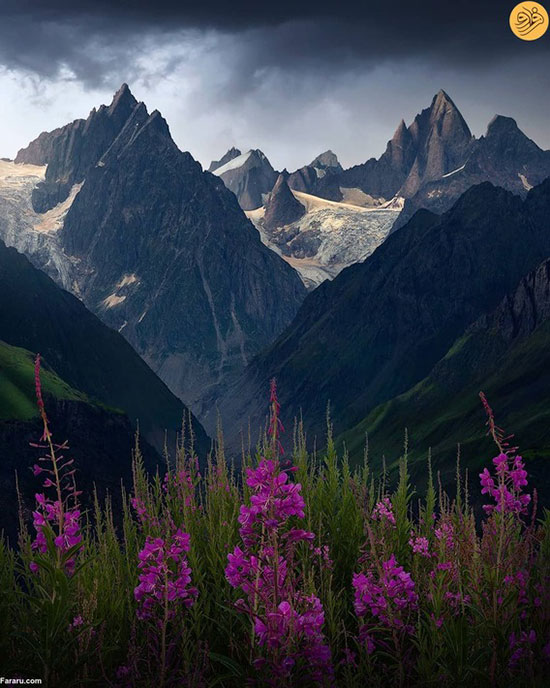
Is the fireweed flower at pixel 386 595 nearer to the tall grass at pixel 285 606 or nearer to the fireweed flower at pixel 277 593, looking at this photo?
the tall grass at pixel 285 606

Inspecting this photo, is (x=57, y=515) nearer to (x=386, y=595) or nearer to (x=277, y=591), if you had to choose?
(x=277, y=591)

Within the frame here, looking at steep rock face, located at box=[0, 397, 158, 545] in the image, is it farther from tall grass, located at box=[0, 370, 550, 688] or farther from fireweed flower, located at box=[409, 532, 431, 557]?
fireweed flower, located at box=[409, 532, 431, 557]

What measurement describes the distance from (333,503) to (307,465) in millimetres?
1240

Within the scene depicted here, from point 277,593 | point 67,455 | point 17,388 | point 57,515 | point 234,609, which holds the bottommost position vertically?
point 277,593

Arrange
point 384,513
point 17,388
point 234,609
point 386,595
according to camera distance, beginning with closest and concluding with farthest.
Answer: point 386,595, point 234,609, point 384,513, point 17,388

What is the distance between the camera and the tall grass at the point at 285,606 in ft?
28.1

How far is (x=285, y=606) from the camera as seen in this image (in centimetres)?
808

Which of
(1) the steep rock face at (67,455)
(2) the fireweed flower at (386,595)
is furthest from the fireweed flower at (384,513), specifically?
(1) the steep rock face at (67,455)

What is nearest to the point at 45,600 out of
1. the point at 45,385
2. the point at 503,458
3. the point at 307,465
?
the point at 503,458

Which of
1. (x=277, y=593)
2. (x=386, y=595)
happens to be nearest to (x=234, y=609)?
(x=277, y=593)

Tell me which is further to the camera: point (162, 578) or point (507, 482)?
point (507, 482)

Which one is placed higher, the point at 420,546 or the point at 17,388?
the point at 17,388

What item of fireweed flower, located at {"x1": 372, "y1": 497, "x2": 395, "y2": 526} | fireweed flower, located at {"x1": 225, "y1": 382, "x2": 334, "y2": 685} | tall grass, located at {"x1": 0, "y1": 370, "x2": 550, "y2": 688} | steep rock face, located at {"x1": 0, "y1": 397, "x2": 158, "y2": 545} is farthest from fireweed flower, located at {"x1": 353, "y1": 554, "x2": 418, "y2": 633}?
steep rock face, located at {"x1": 0, "y1": 397, "x2": 158, "y2": 545}

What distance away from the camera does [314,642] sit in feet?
27.7
